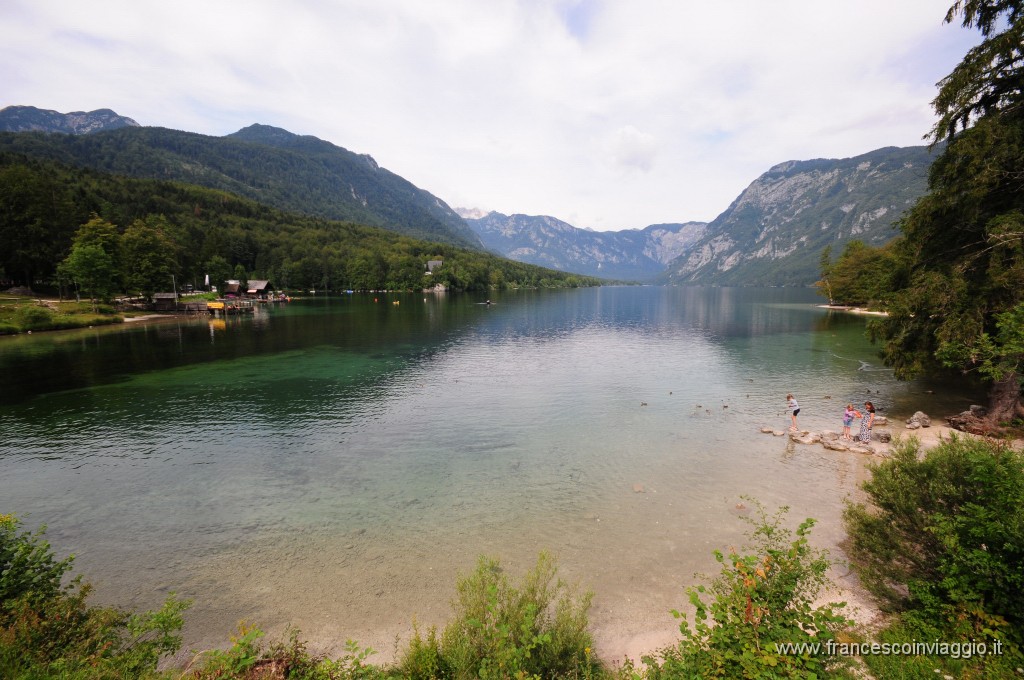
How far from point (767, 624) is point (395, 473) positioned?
66.1 feet

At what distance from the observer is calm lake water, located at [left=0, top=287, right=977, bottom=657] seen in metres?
15.0

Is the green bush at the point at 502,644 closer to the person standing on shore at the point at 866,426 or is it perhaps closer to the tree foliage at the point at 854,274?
the person standing on shore at the point at 866,426

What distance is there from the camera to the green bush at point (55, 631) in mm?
8289

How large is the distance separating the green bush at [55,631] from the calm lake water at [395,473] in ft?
9.14

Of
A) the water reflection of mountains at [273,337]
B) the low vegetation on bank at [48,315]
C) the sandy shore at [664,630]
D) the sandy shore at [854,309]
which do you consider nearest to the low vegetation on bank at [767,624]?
the sandy shore at [664,630]

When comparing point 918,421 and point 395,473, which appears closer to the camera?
point 395,473

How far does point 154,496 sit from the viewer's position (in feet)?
70.9

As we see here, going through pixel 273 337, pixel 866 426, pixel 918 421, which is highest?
pixel 273 337

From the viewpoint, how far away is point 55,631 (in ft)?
32.1

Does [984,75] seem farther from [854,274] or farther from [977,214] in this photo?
[854,274]

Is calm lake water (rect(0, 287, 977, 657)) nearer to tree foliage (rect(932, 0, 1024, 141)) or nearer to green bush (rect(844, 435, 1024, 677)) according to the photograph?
green bush (rect(844, 435, 1024, 677))

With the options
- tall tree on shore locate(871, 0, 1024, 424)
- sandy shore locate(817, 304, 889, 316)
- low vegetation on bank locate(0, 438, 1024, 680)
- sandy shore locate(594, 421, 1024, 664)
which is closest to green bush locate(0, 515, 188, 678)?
low vegetation on bank locate(0, 438, 1024, 680)

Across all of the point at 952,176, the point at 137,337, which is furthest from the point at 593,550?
the point at 137,337

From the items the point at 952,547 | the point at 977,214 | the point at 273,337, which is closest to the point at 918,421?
the point at 977,214
